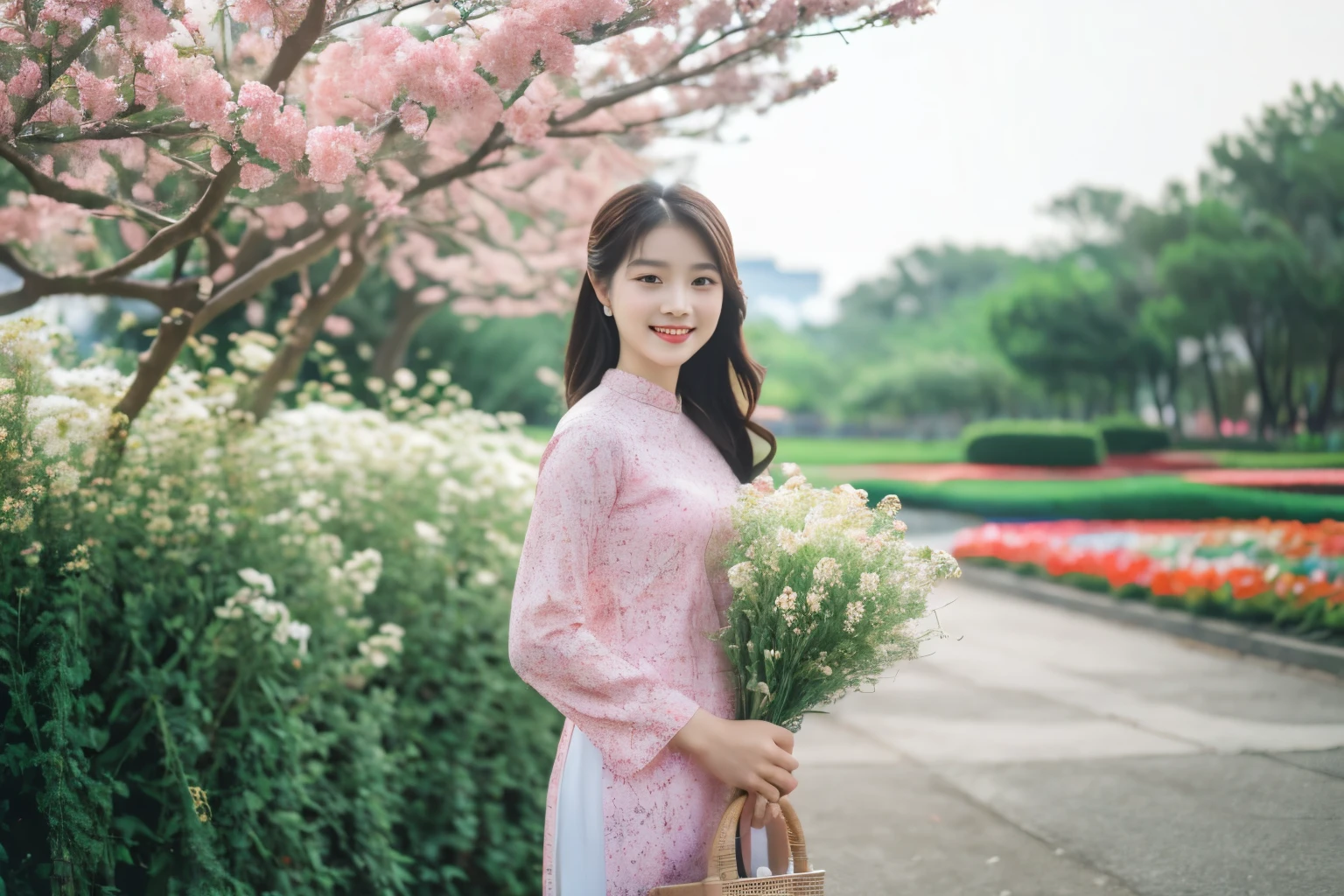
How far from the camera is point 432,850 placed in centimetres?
321

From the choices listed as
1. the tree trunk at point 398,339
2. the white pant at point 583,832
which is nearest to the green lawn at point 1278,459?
the tree trunk at point 398,339

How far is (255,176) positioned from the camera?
202 centimetres

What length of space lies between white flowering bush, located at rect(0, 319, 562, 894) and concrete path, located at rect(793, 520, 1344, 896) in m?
1.22

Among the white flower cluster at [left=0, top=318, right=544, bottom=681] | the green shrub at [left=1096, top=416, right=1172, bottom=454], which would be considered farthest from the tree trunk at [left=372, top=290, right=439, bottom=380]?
the green shrub at [left=1096, top=416, right=1172, bottom=454]

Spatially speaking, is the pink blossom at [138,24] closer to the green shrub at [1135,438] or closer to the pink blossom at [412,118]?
the pink blossom at [412,118]

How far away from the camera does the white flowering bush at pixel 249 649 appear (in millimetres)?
2119

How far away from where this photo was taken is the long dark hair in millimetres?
1733

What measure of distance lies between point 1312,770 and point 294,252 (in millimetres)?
3445

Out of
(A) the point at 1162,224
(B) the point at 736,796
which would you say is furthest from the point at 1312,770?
(A) the point at 1162,224

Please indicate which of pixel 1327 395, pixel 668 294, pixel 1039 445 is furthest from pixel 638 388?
pixel 1039 445

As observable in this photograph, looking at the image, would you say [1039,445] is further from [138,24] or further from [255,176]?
[138,24]

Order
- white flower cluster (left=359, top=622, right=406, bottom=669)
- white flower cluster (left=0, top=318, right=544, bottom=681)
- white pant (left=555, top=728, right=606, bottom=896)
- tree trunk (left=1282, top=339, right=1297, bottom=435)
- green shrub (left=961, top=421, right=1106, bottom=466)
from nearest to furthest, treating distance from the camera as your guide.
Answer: white pant (left=555, top=728, right=606, bottom=896) < white flower cluster (left=0, top=318, right=544, bottom=681) < white flower cluster (left=359, top=622, right=406, bottom=669) < tree trunk (left=1282, top=339, right=1297, bottom=435) < green shrub (left=961, top=421, right=1106, bottom=466)

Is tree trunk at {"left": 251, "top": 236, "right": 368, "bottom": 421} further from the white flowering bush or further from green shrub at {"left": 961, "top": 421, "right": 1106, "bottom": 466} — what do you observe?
green shrub at {"left": 961, "top": 421, "right": 1106, "bottom": 466}

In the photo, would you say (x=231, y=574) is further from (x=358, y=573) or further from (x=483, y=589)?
(x=483, y=589)
